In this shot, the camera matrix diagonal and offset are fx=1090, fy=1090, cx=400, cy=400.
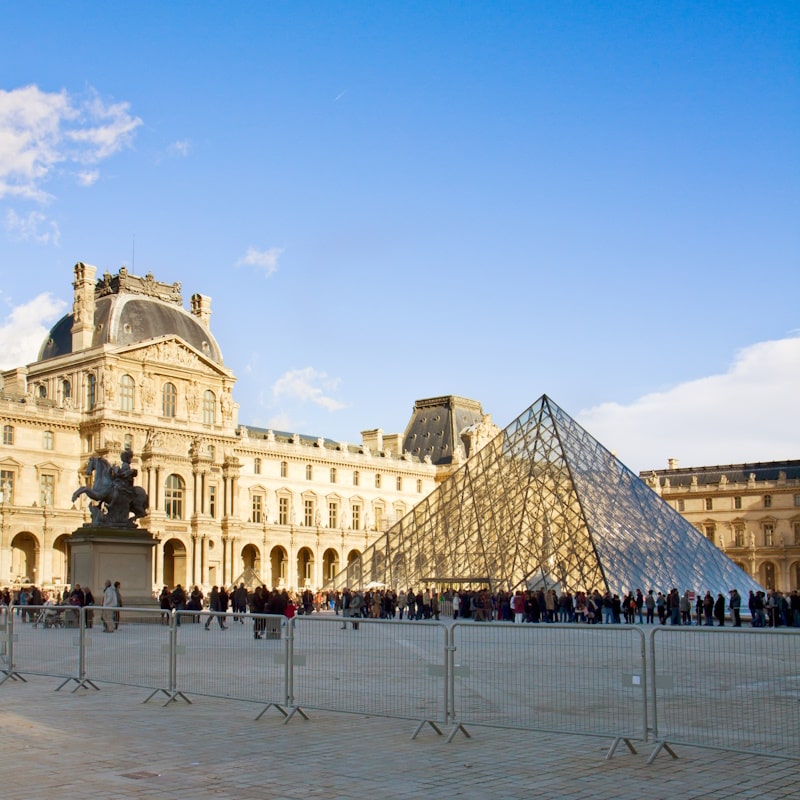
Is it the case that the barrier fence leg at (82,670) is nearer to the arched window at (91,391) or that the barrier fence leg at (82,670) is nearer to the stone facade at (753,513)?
the arched window at (91,391)

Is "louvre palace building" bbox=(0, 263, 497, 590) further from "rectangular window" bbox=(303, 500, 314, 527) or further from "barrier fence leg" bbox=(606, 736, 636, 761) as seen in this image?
"barrier fence leg" bbox=(606, 736, 636, 761)

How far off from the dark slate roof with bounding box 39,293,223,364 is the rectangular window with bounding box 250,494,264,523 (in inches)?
345

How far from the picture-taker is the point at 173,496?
57.3 m

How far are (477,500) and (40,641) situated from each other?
26.3 m

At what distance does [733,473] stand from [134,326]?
51768mm

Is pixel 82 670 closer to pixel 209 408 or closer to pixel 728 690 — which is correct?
pixel 728 690

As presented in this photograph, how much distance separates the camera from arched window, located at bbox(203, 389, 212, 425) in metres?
60.2

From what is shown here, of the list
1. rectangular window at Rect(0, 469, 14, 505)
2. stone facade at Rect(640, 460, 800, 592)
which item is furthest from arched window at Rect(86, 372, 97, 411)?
stone facade at Rect(640, 460, 800, 592)

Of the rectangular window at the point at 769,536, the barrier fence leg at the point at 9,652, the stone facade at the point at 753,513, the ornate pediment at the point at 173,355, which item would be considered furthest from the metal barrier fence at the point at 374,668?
the rectangular window at the point at 769,536

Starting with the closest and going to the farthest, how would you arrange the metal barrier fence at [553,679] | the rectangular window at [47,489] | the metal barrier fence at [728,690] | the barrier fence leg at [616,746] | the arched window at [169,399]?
the metal barrier fence at [728,690]
the barrier fence leg at [616,746]
the metal barrier fence at [553,679]
the rectangular window at [47,489]
the arched window at [169,399]

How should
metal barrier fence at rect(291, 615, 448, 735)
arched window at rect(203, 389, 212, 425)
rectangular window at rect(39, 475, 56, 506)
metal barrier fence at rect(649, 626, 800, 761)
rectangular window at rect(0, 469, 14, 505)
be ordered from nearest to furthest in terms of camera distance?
1. metal barrier fence at rect(649, 626, 800, 761)
2. metal barrier fence at rect(291, 615, 448, 735)
3. rectangular window at rect(0, 469, 14, 505)
4. rectangular window at rect(39, 475, 56, 506)
5. arched window at rect(203, 389, 212, 425)

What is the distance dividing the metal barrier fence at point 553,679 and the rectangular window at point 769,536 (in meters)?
77.8

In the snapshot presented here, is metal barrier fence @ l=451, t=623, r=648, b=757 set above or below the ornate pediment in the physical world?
below

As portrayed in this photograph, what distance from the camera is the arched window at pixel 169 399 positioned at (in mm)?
57906
